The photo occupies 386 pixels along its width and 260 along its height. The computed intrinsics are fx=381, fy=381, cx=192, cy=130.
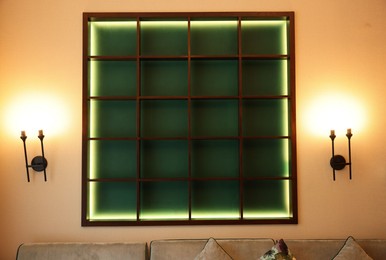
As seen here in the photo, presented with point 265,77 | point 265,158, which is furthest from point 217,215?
point 265,77

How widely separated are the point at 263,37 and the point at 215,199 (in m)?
1.31

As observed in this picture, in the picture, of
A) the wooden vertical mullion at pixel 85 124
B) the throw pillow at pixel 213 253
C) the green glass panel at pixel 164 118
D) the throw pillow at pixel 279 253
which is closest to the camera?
the throw pillow at pixel 279 253

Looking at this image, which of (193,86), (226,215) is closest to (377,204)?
(226,215)

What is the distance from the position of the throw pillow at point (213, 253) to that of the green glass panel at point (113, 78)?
1.26 metres

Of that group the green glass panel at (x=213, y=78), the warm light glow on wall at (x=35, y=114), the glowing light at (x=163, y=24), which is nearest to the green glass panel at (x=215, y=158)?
the green glass panel at (x=213, y=78)

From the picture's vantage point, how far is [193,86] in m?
2.95

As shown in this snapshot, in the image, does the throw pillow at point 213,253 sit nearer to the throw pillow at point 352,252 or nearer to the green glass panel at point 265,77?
the throw pillow at point 352,252

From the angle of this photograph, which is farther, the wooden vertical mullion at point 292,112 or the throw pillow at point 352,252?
the wooden vertical mullion at point 292,112

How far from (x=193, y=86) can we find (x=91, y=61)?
2.67ft

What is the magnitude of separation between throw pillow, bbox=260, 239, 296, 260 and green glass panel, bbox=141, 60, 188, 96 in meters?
1.29

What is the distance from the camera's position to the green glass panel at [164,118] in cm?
293

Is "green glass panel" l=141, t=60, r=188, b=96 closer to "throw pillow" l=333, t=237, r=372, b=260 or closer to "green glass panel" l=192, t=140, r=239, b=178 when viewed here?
"green glass panel" l=192, t=140, r=239, b=178

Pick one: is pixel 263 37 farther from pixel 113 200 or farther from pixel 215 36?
pixel 113 200

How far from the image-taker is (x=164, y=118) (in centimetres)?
294
